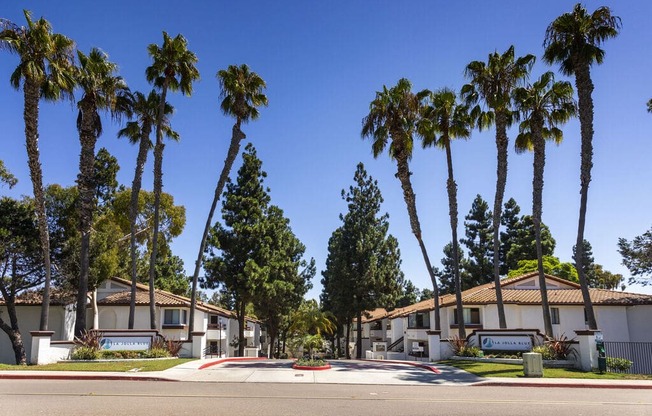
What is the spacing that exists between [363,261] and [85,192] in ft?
92.6

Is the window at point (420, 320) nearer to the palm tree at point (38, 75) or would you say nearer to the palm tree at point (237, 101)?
the palm tree at point (237, 101)

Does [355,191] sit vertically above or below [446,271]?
above

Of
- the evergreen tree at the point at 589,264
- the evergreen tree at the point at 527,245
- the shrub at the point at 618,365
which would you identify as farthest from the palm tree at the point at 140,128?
the evergreen tree at the point at 589,264

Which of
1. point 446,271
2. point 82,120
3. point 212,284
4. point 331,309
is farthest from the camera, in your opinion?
point 446,271

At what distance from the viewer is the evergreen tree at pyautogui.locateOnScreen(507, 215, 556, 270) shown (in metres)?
67.1

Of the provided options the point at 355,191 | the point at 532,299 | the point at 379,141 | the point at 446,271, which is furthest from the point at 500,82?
the point at 446,271

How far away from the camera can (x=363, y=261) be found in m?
50.6

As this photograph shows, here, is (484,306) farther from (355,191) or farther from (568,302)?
(355,191)

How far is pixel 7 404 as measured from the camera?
12.0 meters

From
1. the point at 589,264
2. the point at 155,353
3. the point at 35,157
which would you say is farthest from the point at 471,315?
the point at 589,264

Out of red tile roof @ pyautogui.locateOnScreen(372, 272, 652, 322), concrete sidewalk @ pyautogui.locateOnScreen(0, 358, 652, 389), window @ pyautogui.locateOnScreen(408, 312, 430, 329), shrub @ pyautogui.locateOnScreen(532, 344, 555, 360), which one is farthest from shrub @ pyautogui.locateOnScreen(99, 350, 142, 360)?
window @ pyautogui.locateOnScreen(408, 312, 430, 329)

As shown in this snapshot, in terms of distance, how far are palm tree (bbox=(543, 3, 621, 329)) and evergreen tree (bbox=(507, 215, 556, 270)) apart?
39.8m

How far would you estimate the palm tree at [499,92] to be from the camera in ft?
100

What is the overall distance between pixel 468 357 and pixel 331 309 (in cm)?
2699
